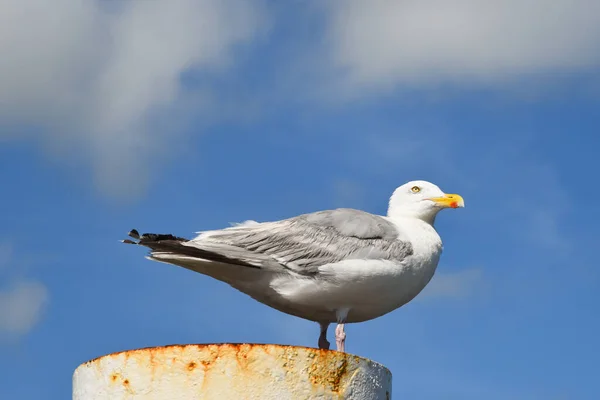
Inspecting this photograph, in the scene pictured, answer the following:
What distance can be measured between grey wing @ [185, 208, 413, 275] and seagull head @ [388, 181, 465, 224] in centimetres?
72

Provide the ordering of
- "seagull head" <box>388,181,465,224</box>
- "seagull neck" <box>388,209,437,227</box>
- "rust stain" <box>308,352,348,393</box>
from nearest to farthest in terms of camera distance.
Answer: "rust stain" <box>308,352,348,393</box>, "seagull neck" <box>388,209,437,227</box>, "seagull head" <box>388,181,465,224</box>

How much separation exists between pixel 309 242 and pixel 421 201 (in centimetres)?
171

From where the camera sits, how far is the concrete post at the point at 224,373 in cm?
575

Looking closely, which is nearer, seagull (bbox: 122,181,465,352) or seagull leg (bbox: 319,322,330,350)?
seagull (bbox: 122,181,465,352)

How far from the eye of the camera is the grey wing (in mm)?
8891

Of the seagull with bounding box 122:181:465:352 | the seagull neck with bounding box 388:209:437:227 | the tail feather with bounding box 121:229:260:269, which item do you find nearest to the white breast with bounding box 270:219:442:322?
the seagull with bounding box 122:181:465:352

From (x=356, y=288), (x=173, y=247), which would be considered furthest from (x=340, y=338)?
(x=173, y=247)

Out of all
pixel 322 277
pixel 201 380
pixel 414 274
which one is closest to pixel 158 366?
pixel 201 380

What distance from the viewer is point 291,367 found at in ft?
19.2

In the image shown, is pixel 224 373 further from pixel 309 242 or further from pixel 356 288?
pixel 309 242

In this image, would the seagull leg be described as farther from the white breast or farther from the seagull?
the white breast

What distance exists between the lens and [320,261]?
8.91 m

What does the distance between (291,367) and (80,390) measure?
1.62 m

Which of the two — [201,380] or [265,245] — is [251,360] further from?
[265,245]
